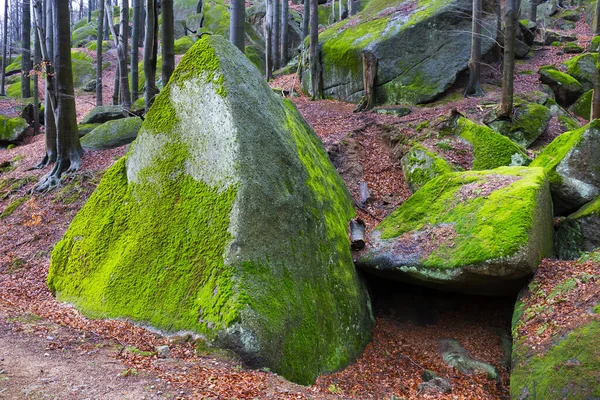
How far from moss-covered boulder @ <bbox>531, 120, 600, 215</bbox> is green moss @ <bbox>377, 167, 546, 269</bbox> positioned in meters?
0.69

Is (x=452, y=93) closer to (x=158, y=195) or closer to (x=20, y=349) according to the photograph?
(x=158, y=195)

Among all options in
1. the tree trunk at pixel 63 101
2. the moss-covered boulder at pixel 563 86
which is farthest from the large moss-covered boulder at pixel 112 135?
the moss-covered boulder at pixel 563 86

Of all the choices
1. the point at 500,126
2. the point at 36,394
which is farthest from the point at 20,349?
the point at 500,126

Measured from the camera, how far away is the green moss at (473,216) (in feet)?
22.7

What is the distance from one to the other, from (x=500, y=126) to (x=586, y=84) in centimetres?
664

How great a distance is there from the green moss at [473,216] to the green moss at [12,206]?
947cm

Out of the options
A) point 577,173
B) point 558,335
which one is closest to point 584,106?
point 577,173

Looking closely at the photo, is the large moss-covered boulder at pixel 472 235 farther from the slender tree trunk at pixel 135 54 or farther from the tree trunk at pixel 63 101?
the slender tree trunk at pixel 135 54

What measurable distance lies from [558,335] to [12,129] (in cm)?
2224

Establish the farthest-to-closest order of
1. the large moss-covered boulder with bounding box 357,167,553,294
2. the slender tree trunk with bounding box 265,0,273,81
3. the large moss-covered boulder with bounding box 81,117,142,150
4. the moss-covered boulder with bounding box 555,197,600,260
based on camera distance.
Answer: the slender tree trunk with bounding box 265,0,273,81 → the large moss-covered boulder with bounding box 81,117,142,150 → the moss-covered boulder with bounding box 555,197,600,260 → the large moss-covered boulder with bounding box 357,167,553,294

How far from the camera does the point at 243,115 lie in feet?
22.2

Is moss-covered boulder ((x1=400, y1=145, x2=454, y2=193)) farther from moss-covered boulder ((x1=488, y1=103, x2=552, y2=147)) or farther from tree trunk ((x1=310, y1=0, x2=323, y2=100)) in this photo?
tree trunk ((x1=310, y1=0, x2=323, y2=100))

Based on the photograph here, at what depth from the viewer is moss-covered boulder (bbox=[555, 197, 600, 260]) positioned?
7.81m

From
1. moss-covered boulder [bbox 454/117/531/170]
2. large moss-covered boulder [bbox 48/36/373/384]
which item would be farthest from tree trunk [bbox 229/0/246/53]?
moss-covered boulder [bbox 454/117/531/170]
